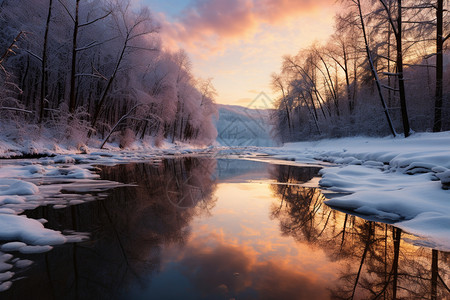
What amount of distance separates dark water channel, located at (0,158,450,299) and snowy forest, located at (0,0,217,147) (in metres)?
9.98

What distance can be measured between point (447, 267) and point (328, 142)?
23.5 meters

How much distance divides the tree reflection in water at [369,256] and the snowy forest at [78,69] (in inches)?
448

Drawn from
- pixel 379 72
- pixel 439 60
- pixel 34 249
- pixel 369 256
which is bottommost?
pixel 369 256

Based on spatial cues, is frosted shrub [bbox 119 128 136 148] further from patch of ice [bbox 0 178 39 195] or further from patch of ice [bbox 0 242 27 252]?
patch of ice [bbox 0 242 27 252]

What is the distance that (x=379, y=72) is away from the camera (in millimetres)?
16000

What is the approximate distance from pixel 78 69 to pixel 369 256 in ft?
71.9

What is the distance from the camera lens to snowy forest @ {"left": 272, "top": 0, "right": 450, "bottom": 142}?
11625 mm

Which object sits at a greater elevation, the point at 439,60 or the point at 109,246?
the point at 439,60

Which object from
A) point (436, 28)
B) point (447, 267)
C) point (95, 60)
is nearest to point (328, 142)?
point (436, 28)

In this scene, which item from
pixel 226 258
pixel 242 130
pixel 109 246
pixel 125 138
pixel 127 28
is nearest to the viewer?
pixel 226 258

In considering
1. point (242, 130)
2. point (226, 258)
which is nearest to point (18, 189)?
point (226, 258)

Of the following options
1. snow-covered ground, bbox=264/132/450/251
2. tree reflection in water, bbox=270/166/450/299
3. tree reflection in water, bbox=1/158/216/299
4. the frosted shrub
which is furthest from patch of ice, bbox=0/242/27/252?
the frosted shrub

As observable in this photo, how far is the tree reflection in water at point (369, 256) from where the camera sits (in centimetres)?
167

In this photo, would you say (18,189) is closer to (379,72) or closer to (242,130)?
(379,72)
